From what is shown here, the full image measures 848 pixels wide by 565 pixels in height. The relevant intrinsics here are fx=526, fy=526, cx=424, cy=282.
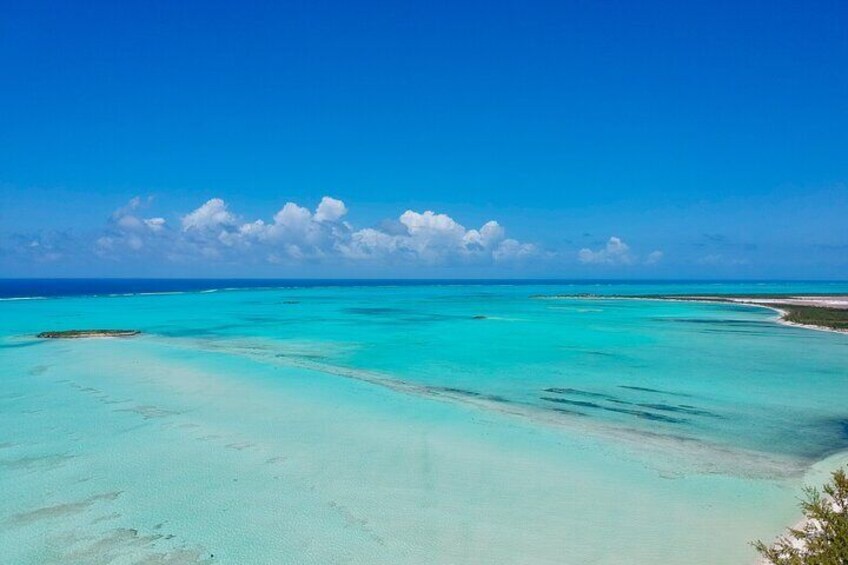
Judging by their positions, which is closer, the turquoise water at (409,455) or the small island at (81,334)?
the turquoise water at (409,455)

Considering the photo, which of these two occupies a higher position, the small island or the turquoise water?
the small island

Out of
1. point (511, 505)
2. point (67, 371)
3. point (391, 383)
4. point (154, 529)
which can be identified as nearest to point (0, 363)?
point (67, 371)

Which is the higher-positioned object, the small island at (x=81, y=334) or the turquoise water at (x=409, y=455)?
the small island at (x=81, y=334)

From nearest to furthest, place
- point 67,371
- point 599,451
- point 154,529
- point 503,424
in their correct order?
point 154,529, point 599,451, point 503,424, point 67,371

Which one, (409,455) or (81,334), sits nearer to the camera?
(409,455)

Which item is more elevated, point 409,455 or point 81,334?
point 81,334

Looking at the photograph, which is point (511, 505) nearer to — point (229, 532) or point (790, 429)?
point (229, 532)

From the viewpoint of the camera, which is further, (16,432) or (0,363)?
(0,363)

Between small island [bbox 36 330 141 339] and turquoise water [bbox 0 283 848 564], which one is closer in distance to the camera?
turquoise water [bbox 0 283 848 564]
